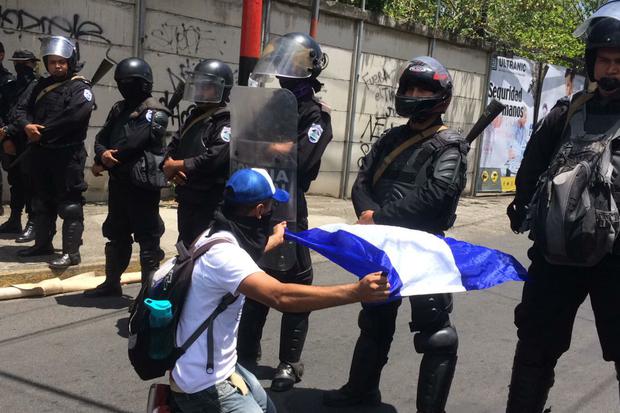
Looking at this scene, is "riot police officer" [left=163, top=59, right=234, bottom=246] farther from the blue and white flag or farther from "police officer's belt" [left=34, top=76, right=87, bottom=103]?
"police officer's belt" [left=34, top=76, right=87, bottom=103]

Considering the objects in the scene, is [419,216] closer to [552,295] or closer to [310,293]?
[552,295]

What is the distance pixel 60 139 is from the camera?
620cm

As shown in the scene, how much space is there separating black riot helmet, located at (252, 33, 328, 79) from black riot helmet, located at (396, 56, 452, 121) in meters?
0.66

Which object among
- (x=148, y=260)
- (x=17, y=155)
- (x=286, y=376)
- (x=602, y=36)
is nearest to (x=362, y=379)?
(x=286, y=376)

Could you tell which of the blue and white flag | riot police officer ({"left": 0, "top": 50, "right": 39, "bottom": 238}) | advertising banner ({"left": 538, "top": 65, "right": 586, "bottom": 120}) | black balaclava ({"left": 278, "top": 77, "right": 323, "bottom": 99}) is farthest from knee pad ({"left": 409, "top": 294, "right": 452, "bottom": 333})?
advertising banner ({"left": 538, "top": 65, "right": 586, "bottom": 120})

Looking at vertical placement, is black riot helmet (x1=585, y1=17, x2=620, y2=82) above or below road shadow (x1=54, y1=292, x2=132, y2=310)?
above

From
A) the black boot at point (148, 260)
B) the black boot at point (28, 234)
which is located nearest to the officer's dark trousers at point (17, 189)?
the black boot at point (28, 234)

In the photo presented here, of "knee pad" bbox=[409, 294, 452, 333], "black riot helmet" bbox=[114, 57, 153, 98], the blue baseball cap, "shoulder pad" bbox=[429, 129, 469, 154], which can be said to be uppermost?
"black riot helmet" bbox=[114, 57, 153, 98]

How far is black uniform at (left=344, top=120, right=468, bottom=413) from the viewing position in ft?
11.4

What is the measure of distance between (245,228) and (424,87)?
1244mm

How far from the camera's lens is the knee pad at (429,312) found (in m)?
3.49

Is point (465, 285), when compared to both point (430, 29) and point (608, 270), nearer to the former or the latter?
point (608, 270)

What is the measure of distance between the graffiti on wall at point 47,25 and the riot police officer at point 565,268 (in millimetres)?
6358

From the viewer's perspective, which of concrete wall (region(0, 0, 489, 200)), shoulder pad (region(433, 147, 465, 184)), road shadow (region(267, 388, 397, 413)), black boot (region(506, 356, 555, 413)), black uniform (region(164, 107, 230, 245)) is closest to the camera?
black boot (region(506, 356, 555, 413))
